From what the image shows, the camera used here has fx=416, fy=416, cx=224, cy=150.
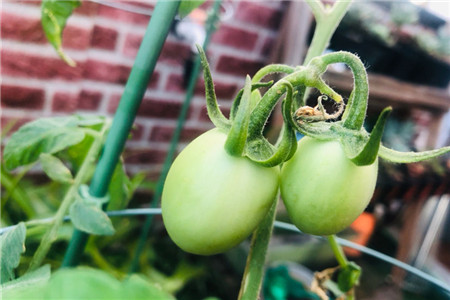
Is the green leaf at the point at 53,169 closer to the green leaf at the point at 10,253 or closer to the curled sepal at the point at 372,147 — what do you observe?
the green leaf at the point at 10,253

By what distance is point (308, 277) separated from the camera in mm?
772

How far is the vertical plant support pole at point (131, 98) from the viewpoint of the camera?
292 millimetres

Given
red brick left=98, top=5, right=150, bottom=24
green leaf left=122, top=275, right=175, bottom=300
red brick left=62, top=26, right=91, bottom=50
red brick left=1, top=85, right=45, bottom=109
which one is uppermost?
red brick left=98, top=5, right=150, bottom=24

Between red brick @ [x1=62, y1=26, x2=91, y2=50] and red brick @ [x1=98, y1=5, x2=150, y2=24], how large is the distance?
0.18 ft

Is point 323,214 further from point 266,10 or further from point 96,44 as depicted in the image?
point 266,10

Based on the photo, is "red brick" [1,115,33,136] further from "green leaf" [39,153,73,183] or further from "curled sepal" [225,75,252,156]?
"curled sepal" [225,75,252,156]

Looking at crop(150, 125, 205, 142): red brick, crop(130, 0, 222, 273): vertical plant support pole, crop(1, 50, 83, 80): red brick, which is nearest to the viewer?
crop(130, 0, 222, 273): vertical plant support pole

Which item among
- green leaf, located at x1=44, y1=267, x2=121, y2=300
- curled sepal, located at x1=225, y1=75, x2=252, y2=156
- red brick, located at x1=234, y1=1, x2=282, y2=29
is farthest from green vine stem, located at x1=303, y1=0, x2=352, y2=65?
red brick, located at x1=234, y1=1, x2=282, y2=29

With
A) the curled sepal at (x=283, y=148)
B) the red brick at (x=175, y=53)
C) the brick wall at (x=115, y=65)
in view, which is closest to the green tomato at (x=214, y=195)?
the curled sepal at (x=283, y=148)

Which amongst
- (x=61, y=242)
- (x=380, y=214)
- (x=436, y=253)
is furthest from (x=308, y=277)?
(x=436, y=253)

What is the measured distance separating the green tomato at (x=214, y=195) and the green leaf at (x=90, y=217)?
0.09 m

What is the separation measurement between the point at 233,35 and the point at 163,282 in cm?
53

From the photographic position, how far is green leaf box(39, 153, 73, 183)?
0.34 meters

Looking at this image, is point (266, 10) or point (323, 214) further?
point (266, 10)
